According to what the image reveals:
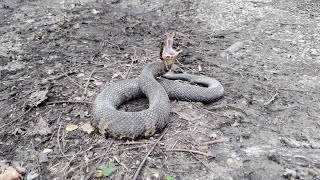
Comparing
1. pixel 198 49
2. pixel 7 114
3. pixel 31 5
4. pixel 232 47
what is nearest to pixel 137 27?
pixel 198 49

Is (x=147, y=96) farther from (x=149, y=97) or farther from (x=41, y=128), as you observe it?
(x=41, y=128)

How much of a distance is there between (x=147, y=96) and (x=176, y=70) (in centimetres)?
96

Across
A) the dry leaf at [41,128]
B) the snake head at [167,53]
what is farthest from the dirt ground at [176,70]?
the snake head at [167,53]

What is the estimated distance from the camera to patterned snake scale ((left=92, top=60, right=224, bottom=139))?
3383 millimetres

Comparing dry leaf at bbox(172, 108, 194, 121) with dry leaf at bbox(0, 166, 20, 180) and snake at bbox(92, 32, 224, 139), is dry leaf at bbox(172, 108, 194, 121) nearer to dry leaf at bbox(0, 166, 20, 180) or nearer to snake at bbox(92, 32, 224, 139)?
snake at bbox(92, 32, 224, 139)

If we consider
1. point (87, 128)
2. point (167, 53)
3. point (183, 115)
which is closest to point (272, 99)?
point (183, 115)

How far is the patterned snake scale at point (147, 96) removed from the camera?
3383 mm

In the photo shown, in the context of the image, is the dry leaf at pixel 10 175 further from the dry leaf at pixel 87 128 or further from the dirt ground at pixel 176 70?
the dry leaf at pixel 87 128

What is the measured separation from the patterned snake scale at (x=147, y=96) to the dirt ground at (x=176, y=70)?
0.34 ft

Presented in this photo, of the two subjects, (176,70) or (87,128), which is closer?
(87,128)

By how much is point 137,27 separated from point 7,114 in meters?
2.83

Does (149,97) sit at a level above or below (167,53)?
below

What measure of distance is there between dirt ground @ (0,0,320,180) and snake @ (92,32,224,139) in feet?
0.34

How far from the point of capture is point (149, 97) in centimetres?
389
